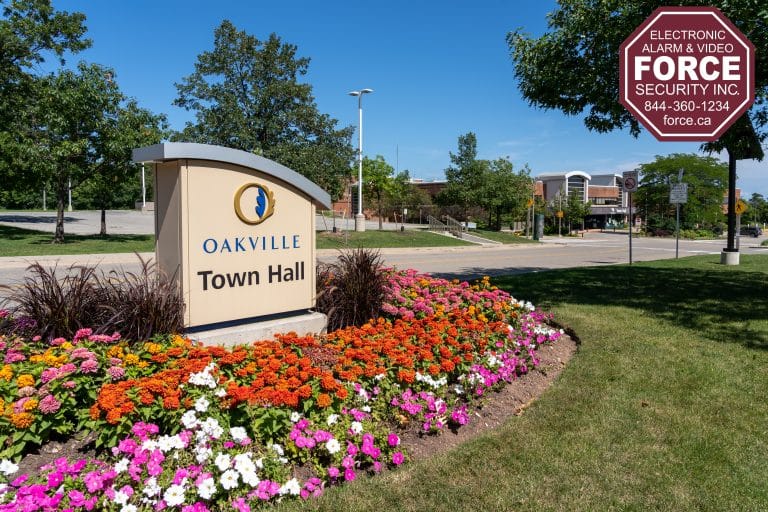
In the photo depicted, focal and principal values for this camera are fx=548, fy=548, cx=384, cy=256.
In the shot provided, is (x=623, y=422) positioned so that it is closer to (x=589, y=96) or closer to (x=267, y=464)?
(x=267, y=464)

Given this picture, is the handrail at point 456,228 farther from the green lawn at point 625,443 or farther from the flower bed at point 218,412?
the flower bed at point 218,412

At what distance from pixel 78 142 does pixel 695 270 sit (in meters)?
19.3

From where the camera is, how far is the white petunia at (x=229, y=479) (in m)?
2.77

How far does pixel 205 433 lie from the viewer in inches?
122

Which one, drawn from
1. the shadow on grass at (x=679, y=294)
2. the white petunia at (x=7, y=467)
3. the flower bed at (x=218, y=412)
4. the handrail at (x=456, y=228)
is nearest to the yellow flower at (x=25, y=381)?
the flower bed at (x=218, y=412)

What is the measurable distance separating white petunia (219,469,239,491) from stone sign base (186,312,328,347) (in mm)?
2144

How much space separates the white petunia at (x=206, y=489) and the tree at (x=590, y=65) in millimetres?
8134

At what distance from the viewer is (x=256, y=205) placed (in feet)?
17.4

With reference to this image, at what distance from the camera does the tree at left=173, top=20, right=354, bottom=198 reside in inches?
880

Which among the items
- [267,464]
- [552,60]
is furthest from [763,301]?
[267,464]

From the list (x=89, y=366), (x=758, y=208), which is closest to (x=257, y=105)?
(x=89, y=366)

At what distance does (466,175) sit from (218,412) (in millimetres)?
43146

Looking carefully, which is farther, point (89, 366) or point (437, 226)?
point (437, 226)

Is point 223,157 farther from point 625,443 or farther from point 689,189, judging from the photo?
point 689,189
